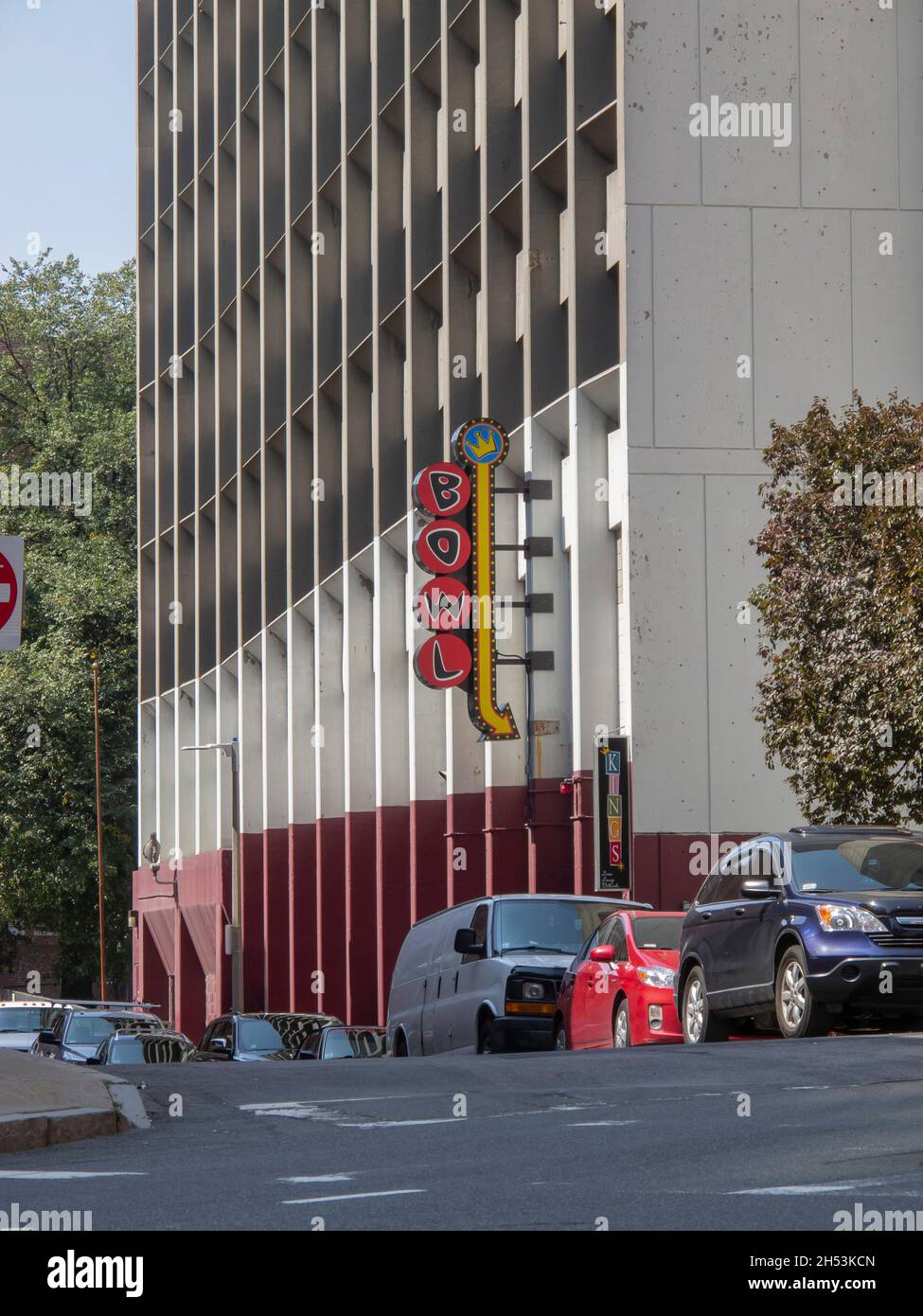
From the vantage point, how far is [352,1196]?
30.7ft

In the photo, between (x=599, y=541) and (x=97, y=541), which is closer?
(x=599, y=541)

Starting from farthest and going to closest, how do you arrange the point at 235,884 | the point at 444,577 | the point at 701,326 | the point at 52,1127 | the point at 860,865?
the point at 235,884, the point at 444,577, the point at 701,326, the point at 860,865, the point at 52,1127

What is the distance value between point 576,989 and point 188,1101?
544 cm

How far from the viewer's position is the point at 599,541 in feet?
100

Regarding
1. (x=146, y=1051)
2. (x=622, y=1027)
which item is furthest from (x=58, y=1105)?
(x=146, y=1051)

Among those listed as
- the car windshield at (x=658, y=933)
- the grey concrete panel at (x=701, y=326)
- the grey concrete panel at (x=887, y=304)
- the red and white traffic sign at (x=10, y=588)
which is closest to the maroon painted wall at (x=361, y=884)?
the grey concrete panel at (x=701, y=326)

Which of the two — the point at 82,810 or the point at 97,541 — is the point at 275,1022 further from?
the point at 97,541

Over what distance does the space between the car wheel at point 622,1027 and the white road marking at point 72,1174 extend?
9.72m

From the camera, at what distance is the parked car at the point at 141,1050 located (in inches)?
1080

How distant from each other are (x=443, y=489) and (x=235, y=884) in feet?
62.5

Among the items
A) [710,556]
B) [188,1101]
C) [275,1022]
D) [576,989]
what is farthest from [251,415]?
[188,1101]

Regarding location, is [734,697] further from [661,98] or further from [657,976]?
[657,976]

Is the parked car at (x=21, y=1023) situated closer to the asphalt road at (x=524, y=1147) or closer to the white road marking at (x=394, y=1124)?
the asphalt road at (x=524, y=1147)

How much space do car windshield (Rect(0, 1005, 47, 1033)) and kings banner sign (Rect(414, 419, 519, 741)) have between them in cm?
927
